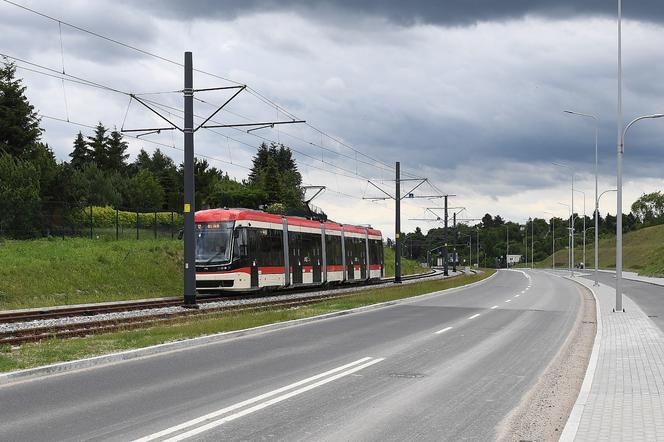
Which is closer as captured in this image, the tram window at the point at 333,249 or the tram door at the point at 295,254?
the tram door at the point at 295,254

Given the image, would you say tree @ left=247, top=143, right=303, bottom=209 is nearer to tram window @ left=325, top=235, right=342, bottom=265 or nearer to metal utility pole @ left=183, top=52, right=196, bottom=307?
tram window @ left=325, top=235, right=342, bottom=265

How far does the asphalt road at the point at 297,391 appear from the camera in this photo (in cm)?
742

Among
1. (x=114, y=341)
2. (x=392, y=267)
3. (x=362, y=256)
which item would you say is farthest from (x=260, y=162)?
(x=114, y=341)

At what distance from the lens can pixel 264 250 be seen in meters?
31.3

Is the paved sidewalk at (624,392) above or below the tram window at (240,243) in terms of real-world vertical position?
below

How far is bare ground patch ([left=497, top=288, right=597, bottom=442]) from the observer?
7.54 meters

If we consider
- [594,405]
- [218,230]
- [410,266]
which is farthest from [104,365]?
[410,266]

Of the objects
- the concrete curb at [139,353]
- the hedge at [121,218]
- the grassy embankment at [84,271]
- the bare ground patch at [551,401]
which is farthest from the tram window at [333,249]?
the bare ground patch at [551,401]

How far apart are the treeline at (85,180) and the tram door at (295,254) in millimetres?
4397

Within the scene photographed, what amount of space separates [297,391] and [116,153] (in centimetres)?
8790

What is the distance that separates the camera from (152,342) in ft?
46.5

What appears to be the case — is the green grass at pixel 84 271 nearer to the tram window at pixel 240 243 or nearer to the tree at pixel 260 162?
the tram window at pixel 240 243

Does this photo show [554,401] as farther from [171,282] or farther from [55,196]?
[55,196]

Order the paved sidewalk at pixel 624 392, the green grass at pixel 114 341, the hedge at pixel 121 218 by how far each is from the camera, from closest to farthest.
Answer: the paved sidewalk at pixel 624 392
the green grass at pixel 114 341
the hedge at pixel 121 218
